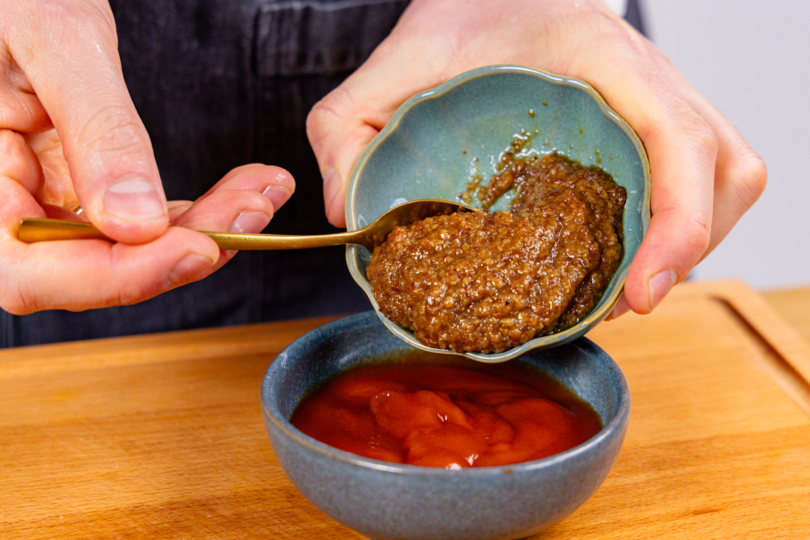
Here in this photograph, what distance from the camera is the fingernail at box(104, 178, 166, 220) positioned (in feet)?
3.42

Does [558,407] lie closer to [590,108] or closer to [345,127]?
[590,108]

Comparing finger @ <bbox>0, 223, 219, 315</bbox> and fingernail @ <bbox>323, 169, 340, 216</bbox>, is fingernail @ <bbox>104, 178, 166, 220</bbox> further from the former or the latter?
fingernail @ <bbox>323, 169, 340, 216</bbox>

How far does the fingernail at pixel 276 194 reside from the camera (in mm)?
1409

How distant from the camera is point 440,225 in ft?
4.29

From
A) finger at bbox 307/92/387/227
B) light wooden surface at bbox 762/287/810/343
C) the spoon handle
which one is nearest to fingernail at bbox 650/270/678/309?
the spoon handle

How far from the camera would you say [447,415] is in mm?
1123

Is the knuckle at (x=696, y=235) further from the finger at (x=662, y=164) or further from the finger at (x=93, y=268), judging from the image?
the finger at (x=93, y=268)

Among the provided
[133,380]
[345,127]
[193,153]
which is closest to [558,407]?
[345,127]

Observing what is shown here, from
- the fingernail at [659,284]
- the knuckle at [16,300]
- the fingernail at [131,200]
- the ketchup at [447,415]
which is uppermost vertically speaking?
the fingernail at [131,200]

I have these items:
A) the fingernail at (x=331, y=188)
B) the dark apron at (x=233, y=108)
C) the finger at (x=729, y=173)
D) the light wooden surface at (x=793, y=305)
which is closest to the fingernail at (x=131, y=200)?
the fingernail at (x=331, y=188)

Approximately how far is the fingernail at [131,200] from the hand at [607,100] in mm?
527

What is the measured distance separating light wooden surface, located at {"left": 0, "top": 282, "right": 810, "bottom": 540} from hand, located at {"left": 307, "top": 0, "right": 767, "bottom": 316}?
35 centimetres

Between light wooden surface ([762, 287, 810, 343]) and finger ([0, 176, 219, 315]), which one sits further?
light wooden surface ([762, 287, 810, 343])

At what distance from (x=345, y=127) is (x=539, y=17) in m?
0.50
